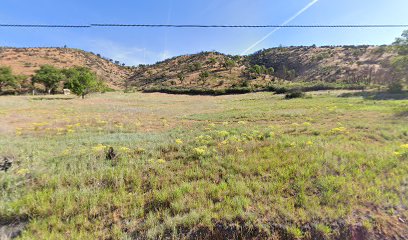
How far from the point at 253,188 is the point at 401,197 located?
3759 mm

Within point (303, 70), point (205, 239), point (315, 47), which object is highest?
point (315, 47)

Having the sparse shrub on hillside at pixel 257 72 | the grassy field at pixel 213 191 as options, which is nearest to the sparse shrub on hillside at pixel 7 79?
the grassy field at pixel 213 191

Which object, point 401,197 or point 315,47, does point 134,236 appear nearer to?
point 401,197

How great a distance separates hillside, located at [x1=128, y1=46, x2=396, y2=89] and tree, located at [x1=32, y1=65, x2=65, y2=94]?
34449 millimetres

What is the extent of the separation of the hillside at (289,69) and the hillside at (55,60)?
39.1 ft

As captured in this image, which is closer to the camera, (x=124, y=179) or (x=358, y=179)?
(x=358, y=179)

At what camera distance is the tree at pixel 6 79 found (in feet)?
228

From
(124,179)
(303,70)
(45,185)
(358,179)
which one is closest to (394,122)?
(358,179)

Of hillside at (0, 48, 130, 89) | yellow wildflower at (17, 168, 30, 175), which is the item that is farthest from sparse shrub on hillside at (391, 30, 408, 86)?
hillside at (0, 48, 130, 89)

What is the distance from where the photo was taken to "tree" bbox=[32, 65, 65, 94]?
7294 cm

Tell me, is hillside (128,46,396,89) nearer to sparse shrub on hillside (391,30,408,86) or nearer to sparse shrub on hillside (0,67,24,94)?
sparse shrub on hillside (391,30,408,86)

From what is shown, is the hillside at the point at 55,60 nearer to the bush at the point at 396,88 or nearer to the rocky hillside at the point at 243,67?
the rocky hillside at the point at 243,67

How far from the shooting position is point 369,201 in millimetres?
6156

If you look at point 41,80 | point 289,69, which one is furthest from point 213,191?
point 289,69
